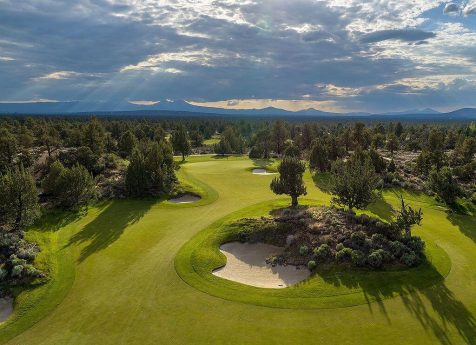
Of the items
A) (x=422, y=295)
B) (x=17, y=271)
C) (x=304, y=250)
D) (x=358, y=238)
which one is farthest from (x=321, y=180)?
(x=17, y=271)

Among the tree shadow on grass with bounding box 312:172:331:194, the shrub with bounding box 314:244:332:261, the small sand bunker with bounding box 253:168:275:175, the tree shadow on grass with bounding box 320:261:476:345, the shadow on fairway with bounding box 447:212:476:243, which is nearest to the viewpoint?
the tree shadow on grass with bounding box 320:261:476:345

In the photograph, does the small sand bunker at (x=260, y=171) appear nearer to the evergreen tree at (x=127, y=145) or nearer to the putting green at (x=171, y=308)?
the evergreen tree at (x=127, y=145)

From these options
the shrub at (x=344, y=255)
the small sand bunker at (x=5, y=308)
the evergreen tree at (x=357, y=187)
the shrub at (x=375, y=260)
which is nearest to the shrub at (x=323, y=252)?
the shrub at (x=344, y=255)

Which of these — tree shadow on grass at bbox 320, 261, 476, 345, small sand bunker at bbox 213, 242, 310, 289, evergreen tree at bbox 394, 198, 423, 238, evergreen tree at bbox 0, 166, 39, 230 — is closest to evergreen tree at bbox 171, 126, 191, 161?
evergreen tree at bbox 0, 166, 39, 230

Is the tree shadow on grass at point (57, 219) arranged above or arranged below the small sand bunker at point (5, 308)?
above

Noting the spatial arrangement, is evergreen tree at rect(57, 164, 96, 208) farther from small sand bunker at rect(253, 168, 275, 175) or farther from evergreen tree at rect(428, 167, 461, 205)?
evergreen tree at rect(428, 167, 461, 205)
